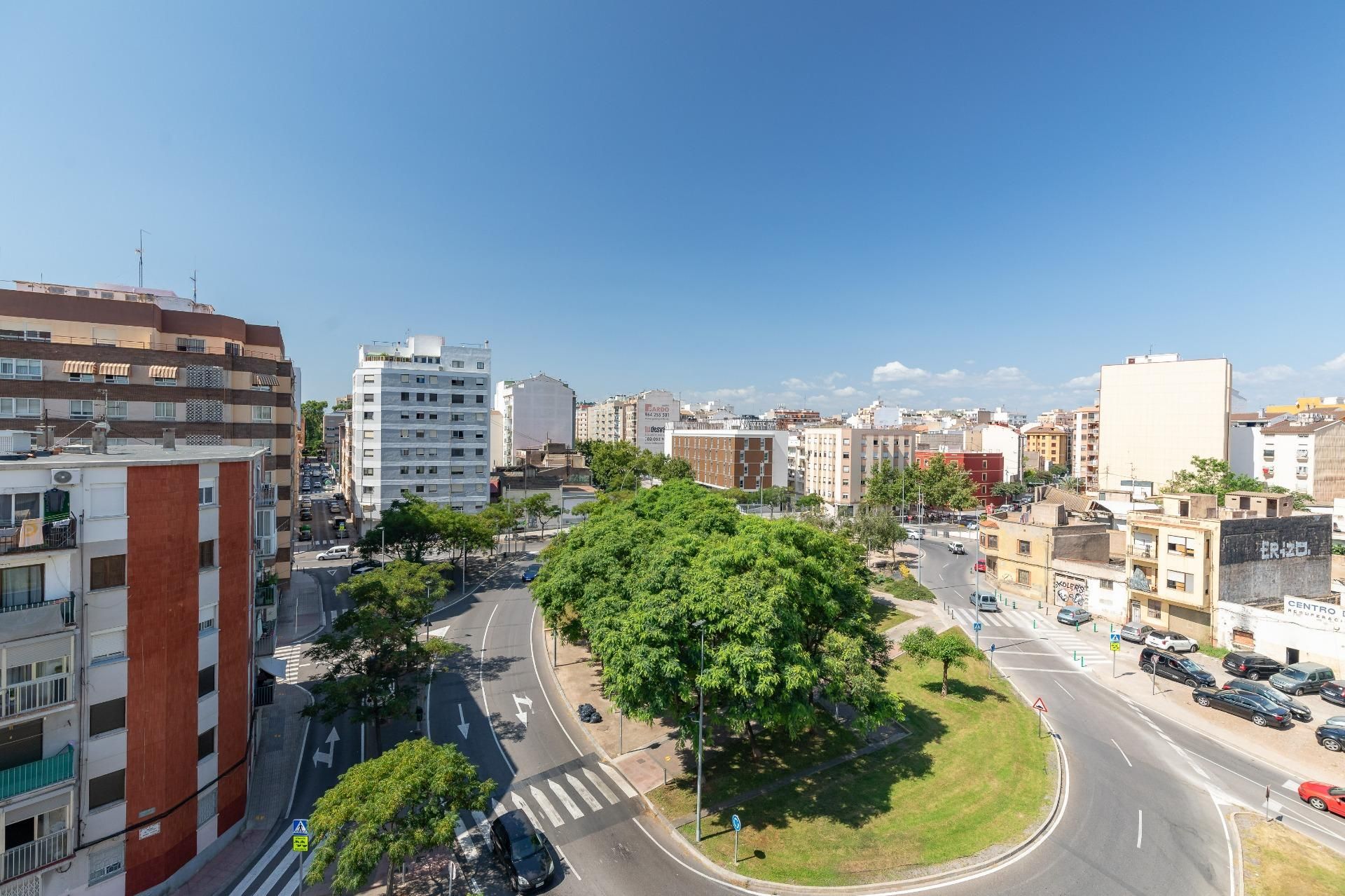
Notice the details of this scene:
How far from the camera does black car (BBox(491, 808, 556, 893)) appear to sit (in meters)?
19.2

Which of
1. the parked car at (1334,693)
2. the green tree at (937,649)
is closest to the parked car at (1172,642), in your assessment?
the parked car at (1334,693)

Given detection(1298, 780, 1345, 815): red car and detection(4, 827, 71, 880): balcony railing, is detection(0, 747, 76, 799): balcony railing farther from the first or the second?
detection(1298, 780, 1345, 815): red car

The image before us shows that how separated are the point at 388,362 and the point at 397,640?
2177 inches

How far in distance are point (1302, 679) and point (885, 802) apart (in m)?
31.1

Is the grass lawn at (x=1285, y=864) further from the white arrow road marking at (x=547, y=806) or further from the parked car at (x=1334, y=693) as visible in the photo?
the white arrow road marking at (x=547, y=806)

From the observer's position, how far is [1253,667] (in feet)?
125

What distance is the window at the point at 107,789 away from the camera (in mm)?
18000

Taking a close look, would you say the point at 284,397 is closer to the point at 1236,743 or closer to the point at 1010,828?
the point at 1010,828

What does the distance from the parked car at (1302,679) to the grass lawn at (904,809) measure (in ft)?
59.7

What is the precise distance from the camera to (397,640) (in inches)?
1094

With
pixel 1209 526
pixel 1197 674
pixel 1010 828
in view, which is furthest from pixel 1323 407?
pixel 1010 828

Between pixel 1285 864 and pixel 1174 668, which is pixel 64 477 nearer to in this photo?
pixel 1285 864

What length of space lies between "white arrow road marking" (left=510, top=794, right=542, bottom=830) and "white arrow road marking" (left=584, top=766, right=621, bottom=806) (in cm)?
290

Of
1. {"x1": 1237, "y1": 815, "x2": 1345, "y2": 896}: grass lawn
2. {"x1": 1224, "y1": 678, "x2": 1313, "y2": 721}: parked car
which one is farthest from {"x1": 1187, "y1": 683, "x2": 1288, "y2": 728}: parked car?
{"x1": 1237, "y1": 815, "x2": 1345, "y2": 896}: grass lawn
